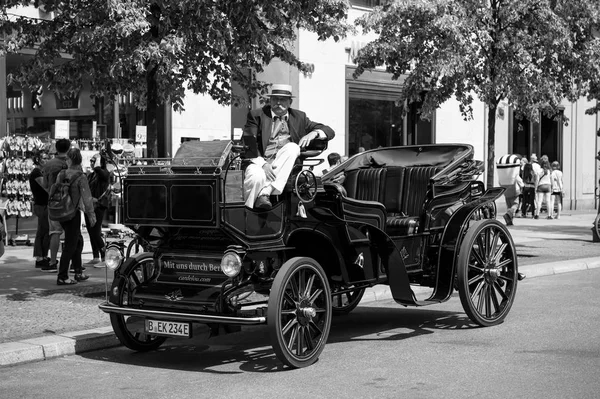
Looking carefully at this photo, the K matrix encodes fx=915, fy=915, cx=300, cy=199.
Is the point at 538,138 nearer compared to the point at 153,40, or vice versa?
the point at 153,40

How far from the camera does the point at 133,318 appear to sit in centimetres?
821

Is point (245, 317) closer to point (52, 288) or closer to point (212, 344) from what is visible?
point (212, 344)

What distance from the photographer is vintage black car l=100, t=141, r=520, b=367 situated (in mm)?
7074

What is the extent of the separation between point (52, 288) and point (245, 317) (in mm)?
5101

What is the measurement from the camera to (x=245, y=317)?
273 inches

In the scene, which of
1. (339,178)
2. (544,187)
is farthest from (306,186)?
(544,187)

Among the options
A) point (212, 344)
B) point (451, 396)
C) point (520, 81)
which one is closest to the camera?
point (451, 396)

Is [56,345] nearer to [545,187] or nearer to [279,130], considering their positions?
[279,130]

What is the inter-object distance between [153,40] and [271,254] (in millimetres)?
3617

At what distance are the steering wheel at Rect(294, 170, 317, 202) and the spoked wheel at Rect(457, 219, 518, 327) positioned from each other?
187cm

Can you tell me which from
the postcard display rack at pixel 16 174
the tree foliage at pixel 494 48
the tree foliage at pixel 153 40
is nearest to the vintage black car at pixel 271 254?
the tree foliage at pixel 153 40

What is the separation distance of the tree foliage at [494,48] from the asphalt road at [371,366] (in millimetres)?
6308

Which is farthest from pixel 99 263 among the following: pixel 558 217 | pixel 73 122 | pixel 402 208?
pixel 558 217

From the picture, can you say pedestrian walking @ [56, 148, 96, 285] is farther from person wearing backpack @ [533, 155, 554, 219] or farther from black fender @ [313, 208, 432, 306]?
person wearing backpack @ [533, 155, 554, 219]
